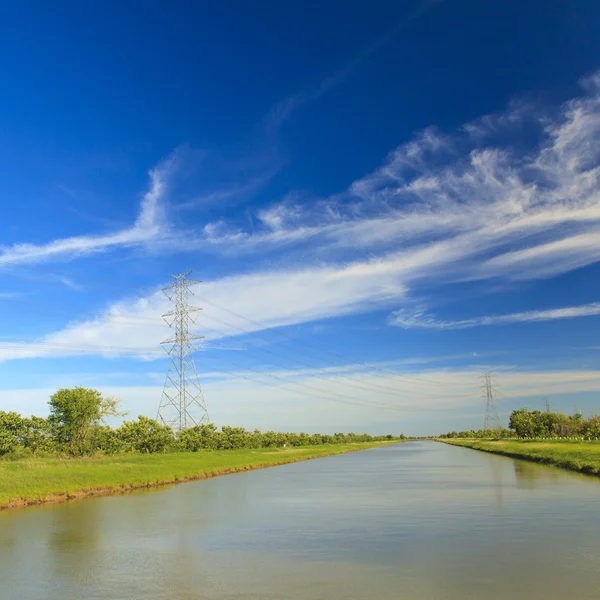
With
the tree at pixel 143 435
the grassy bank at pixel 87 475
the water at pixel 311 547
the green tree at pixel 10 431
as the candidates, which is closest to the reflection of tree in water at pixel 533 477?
the water at pixel 311 547

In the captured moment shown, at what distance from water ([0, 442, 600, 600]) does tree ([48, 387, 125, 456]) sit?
3085cm

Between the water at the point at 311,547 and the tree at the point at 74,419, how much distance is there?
30.9 m

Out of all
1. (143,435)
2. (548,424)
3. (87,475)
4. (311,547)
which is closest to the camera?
(311,547)

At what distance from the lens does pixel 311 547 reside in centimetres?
1823

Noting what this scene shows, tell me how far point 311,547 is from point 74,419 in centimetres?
5038

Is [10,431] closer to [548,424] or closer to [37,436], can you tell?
[37,436]

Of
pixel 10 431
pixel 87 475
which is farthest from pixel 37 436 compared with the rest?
pixel 87 475

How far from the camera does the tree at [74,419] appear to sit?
198ft

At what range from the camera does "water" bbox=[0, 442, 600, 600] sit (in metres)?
13.2

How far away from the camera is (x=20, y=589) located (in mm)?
13711

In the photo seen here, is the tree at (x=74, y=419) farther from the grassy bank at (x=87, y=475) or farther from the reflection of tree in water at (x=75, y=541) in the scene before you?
the reflection of tree in water at (x=75, y=541)

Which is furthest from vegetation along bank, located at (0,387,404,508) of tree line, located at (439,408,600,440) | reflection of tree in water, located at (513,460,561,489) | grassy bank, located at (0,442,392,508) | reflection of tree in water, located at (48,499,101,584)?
tree line, located at (439,408,600,440)

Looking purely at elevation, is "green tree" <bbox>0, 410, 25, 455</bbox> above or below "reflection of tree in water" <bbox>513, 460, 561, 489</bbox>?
above

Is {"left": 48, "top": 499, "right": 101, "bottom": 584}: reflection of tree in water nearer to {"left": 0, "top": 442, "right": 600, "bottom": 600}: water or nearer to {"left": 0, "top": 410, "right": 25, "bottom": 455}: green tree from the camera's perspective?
{"left": 0, "top": 442, "right": 600, "bottom": 600}: water
